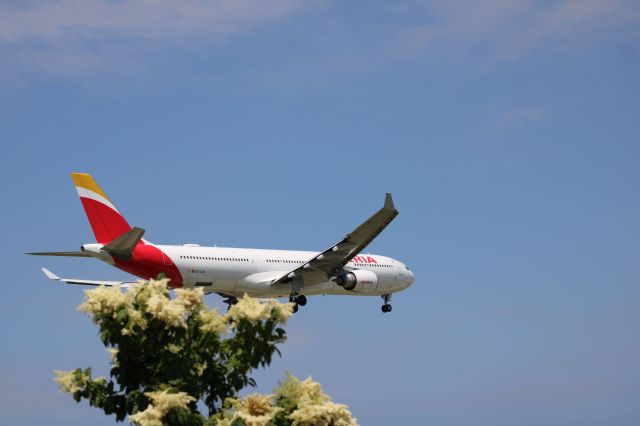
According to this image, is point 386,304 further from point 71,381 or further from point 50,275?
point 71,381

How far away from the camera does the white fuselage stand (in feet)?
176

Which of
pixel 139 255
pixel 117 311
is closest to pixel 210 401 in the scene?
pixel 117 311

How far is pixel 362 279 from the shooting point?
197ft

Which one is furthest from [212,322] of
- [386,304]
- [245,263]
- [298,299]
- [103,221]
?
[386,304]

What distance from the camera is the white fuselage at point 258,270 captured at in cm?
5369

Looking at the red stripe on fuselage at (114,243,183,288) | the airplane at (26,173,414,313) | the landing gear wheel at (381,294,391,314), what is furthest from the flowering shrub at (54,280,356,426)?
the landing gear wheel at (381,294,391,314)

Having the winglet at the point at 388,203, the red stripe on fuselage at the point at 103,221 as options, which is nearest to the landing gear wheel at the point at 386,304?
the winglet at the point at 388,203

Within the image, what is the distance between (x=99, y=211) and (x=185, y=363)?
3010cm

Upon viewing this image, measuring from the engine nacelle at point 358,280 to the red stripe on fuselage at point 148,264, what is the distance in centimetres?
1036

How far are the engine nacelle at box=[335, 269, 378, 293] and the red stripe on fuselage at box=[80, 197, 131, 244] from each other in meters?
13.0

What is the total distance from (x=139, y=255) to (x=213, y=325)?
28.0m

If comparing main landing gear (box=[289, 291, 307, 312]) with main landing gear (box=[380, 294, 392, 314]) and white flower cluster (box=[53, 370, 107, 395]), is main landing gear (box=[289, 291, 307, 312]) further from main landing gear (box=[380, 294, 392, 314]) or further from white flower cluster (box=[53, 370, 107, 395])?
white flower cluster (box=[53, 370, 107, 395])

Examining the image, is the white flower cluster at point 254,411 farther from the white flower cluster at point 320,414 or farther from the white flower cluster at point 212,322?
the white flower cluster at point 212,322

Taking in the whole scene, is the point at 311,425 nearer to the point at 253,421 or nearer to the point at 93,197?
the point at 253,421
